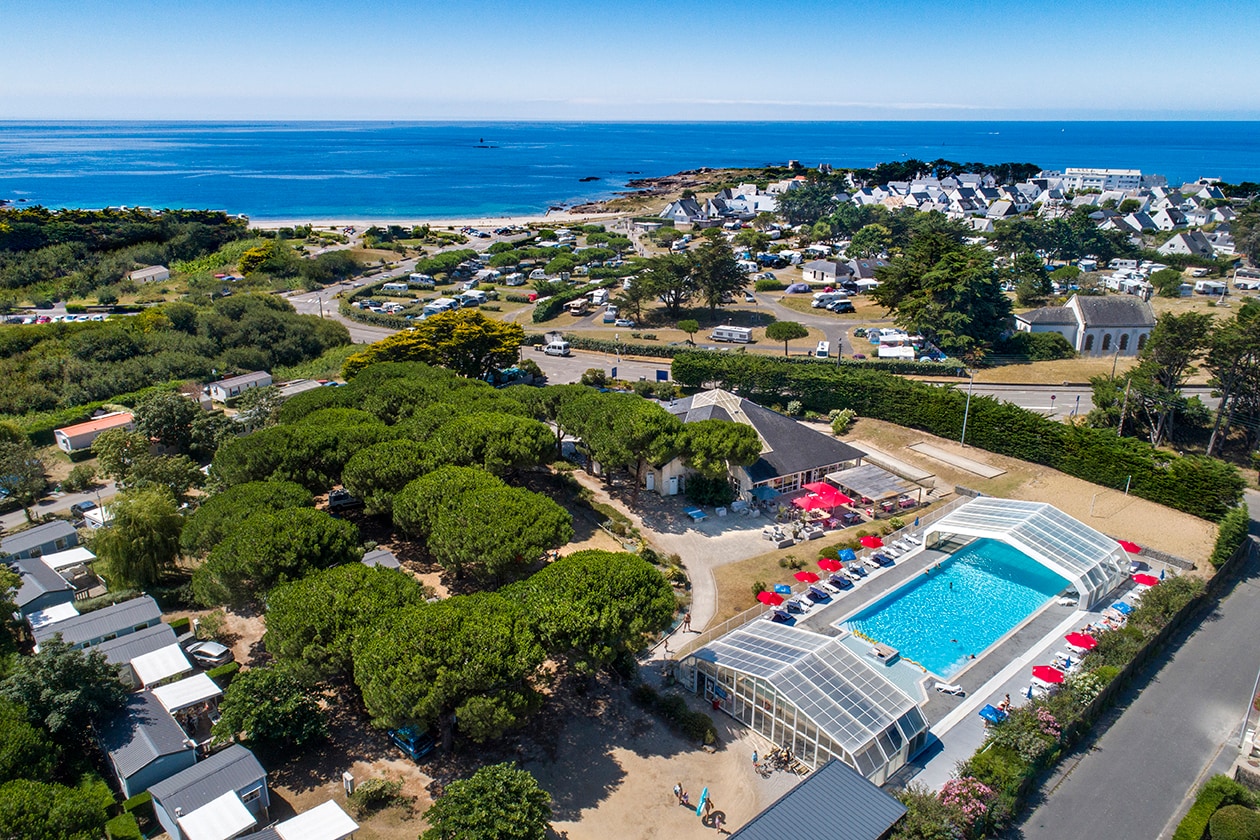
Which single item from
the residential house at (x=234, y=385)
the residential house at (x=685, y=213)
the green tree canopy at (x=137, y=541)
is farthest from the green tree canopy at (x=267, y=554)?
the residential house at (x=685, y=213)

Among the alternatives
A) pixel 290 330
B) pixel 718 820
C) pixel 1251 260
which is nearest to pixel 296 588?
pixel 718 820

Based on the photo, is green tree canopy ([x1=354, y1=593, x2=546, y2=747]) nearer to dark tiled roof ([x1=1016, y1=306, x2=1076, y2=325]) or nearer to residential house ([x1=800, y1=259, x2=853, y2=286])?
dark tiled roof ([x1=1016, y1=306, x2=1076, y2=325])

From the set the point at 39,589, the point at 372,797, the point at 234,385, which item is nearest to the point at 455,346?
the point at 234,385

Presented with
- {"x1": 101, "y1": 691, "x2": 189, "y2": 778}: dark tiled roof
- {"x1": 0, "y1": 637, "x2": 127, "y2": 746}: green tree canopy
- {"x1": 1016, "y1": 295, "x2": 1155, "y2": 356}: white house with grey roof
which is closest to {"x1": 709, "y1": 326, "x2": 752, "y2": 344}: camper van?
{"x1": 1016, "y1": 295, "x2": 1155, "y2": 356}: white house with grey roof

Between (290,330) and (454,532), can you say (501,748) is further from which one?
(290,330)

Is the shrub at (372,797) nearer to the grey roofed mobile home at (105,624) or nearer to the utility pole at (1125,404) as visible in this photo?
the grey roofed mobile home at (105,624)

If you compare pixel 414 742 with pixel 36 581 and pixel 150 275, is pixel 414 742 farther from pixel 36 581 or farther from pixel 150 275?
pixel 150 275
